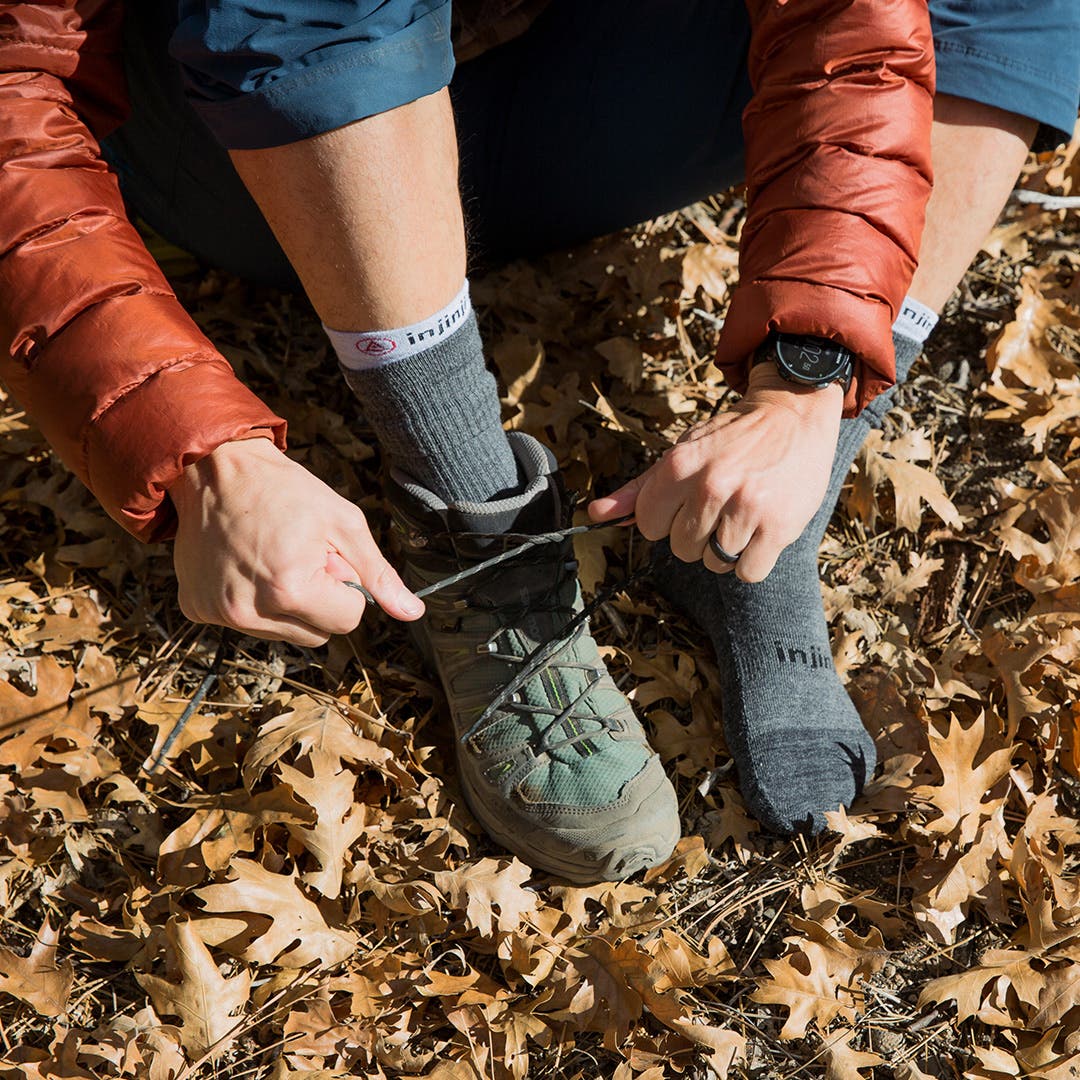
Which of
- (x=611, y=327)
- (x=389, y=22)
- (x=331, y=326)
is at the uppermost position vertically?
(x=389, y=22)

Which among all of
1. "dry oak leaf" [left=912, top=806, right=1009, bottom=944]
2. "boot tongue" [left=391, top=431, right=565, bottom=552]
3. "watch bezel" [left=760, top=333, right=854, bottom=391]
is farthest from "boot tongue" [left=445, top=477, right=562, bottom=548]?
"dry oak leaf" [left=912, top=806, right=1009, bottom=944]

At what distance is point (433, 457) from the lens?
1611mm

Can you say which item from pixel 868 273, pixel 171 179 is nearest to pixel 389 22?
pixel 868 273

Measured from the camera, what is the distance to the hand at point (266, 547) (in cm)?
127

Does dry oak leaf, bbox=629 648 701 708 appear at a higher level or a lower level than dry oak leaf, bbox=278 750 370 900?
lower

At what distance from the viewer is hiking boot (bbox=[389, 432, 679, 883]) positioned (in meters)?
1.65

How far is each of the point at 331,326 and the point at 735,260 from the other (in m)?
1.39

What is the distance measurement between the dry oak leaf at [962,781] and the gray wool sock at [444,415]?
36.8 inches

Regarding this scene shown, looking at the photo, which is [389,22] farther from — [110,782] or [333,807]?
[110,782]

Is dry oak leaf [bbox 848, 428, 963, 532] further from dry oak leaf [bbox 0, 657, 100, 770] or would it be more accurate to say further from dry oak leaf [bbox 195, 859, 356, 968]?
dry oak leaf [bbox 0, 657, 100, 770]

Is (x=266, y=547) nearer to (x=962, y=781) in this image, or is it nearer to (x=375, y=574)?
(x=375, y=574)

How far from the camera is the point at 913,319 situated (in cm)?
173

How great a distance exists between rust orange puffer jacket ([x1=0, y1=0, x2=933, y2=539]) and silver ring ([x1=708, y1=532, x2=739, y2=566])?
0.32m

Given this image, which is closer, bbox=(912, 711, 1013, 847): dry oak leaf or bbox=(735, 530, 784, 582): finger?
bbox=(735, 530, 784, 582): finger
